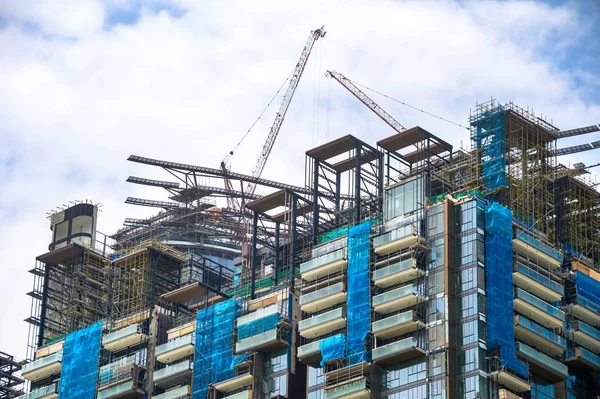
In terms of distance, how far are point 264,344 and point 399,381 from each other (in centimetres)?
2354

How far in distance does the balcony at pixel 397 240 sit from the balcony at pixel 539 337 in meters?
15.6

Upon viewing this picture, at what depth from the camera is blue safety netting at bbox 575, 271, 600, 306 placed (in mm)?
196750

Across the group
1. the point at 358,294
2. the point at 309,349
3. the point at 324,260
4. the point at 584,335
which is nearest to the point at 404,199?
the point at 324,260

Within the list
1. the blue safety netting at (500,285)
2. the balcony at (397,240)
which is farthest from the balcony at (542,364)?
the balcony at (397,240)

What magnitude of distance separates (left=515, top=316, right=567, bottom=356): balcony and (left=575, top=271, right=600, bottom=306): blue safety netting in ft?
29.8

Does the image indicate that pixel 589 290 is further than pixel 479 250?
Yes

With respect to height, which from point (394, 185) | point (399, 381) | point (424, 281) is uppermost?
point (394, 185)

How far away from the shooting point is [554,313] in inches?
7456

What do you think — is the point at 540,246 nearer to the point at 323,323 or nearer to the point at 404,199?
the point at 404,199

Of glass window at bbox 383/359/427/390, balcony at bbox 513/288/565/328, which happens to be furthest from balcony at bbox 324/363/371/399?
balcony at bbox 513/288/565/328

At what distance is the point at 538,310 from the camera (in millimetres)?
187125

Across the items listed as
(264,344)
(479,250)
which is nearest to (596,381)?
(479,250)

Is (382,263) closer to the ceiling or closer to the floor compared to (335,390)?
closer to the ceiling

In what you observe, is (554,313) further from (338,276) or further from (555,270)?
(338,276)
